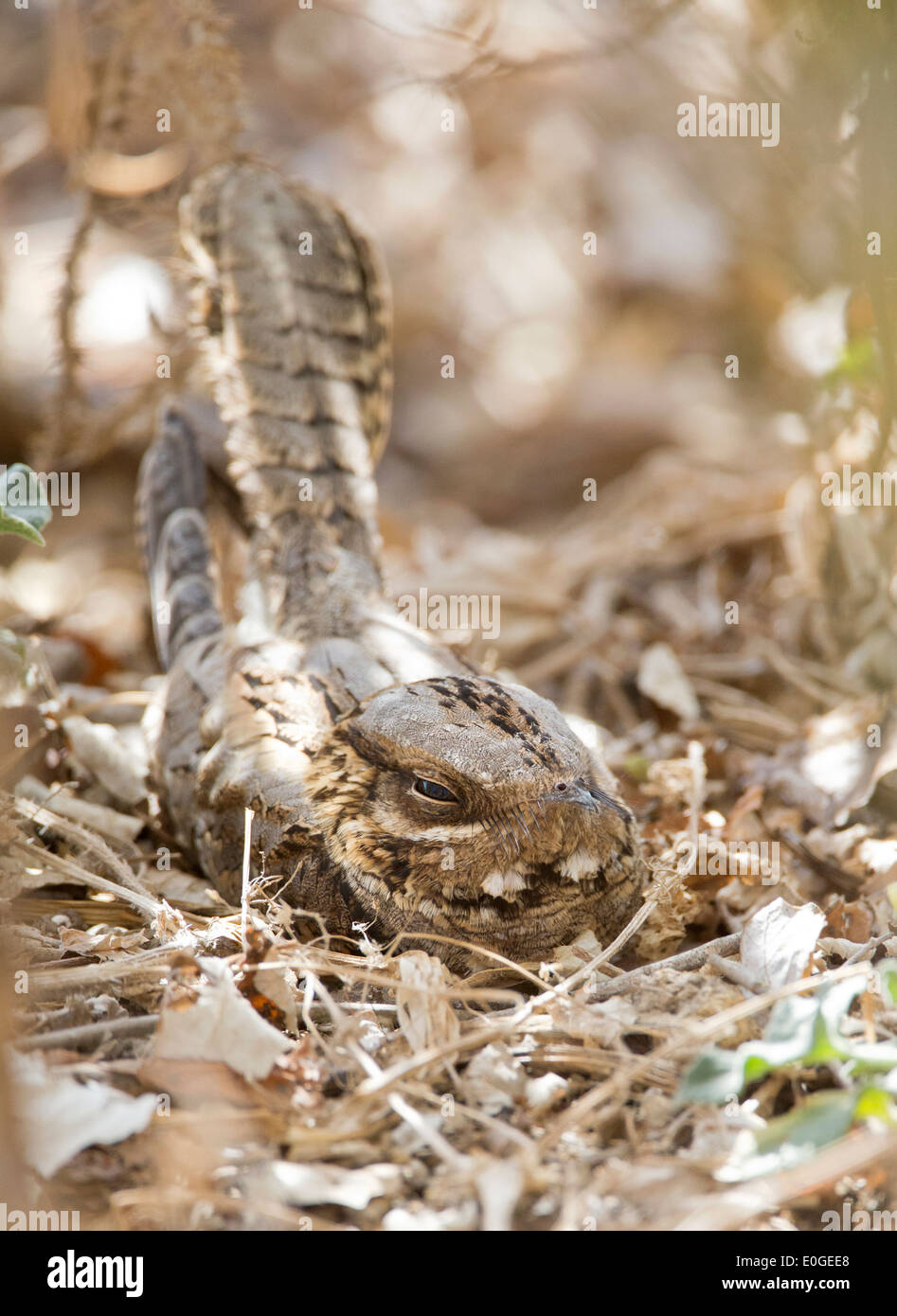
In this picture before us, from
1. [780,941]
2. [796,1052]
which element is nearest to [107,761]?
[780,941]

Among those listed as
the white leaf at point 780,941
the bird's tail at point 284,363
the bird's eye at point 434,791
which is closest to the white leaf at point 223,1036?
the bird's eye at point 434,791

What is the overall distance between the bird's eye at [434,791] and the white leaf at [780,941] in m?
0.78

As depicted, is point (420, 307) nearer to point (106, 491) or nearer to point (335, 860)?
point (106, 491)

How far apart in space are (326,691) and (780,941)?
146 cm

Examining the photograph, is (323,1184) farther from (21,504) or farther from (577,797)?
(21,504)

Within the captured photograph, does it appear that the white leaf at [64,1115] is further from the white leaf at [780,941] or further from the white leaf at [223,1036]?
the white leaf at [780,941]

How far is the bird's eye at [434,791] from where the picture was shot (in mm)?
3006

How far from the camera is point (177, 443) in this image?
459 cm

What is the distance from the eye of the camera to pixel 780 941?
2791 mm

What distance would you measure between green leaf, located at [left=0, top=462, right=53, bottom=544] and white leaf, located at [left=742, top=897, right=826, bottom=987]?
1918mm

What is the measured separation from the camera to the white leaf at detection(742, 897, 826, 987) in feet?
8.91

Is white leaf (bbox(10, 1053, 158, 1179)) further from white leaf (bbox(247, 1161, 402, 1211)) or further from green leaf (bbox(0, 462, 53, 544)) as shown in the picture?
green leaf (bbox(0, 462, 53, 544))

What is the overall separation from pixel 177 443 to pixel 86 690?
999mm
